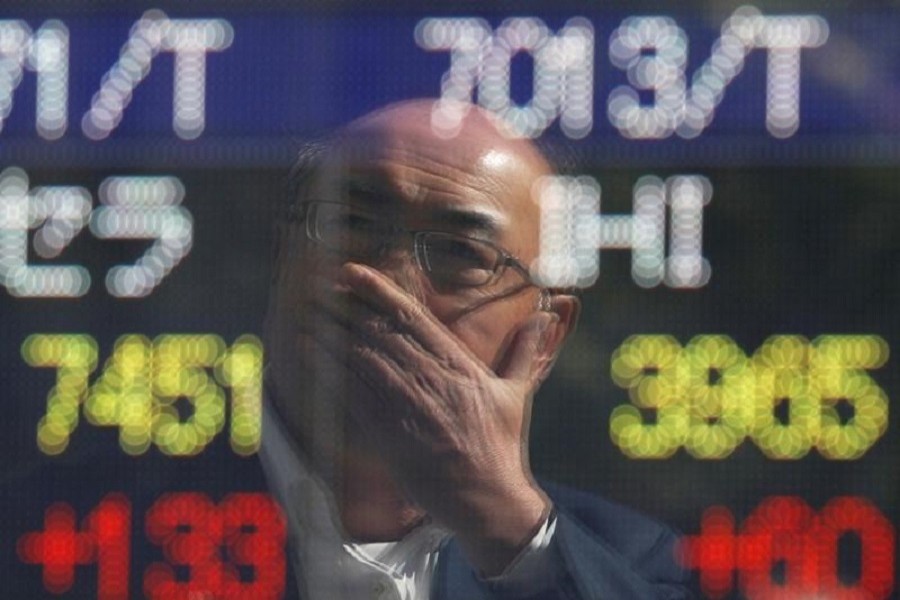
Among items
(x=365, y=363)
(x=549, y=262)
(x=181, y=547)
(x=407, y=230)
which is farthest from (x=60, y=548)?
(x=549, y=262)

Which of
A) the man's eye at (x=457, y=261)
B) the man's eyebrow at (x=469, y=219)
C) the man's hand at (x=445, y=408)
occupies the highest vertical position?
the man's eyebrow at (x=469, y=219)

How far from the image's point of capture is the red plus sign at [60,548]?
2.02m

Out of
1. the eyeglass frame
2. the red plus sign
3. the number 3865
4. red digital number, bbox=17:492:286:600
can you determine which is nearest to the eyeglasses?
the eyeglass frame

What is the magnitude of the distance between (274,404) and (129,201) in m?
0.31

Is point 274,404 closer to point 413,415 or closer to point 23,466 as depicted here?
point 413,415

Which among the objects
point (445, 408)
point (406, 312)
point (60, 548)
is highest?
point (406, 312)

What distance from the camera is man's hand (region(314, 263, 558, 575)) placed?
1.94m

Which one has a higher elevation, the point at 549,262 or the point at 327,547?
the point at 549,262

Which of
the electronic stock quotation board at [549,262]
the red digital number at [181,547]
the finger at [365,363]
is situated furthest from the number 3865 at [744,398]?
the red digital number at [181,547]

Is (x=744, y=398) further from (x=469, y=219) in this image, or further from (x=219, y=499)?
(x=219, y=499)

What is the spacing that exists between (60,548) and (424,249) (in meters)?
0.59

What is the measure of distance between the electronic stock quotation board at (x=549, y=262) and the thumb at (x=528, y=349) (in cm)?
5

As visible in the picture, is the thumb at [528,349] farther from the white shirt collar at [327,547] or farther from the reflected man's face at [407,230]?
the white shirt collar at [327,547]

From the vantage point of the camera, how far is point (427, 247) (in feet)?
6.29
